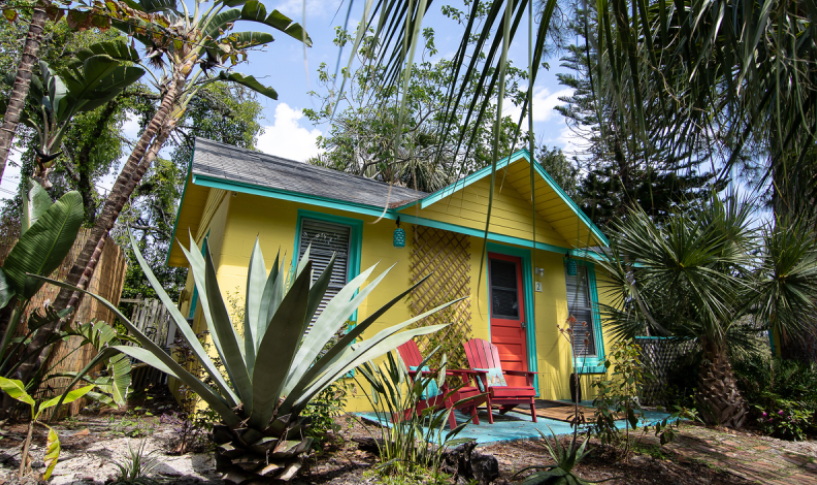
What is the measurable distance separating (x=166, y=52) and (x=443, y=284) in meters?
4.71

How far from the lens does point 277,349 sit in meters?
1.91

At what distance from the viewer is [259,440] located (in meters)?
2.04

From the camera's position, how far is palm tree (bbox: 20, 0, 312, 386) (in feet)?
14.2

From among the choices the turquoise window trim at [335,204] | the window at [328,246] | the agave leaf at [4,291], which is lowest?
the agave leaf at [4,291]

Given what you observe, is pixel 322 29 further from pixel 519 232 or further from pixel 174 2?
pixel 174 2

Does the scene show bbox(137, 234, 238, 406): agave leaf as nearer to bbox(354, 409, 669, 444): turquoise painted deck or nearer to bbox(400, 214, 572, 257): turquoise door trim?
bbox(354, 409, 669, 444): turquoise painted deck

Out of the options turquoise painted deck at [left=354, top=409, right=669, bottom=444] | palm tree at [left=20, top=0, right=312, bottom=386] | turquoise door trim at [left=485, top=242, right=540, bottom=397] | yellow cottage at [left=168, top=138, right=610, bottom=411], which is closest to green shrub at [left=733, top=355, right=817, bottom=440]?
turquoise painted deck at [left=354, top=409, right=669, bottom=444]

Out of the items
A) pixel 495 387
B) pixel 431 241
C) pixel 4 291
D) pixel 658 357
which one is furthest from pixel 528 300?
pixel 4 291

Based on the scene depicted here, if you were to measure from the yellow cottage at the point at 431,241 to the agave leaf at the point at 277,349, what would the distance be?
3055 millimetres

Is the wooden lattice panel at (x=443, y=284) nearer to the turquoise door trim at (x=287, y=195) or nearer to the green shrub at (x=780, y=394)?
the turquoise door trim at (x=287, y=195)

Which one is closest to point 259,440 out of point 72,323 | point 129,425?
point 129,425

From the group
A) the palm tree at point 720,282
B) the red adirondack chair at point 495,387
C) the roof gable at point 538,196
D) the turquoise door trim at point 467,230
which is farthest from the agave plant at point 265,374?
the palm tree at point 720,282

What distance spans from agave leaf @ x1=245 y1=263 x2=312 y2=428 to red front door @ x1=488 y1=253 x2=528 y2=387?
5035mm

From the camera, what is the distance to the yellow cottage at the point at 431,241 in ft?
16.8
